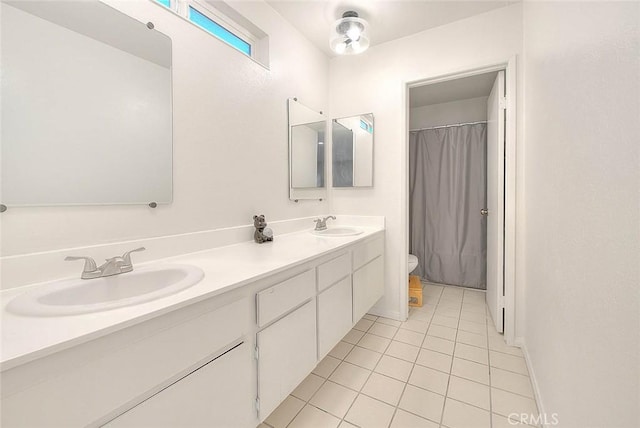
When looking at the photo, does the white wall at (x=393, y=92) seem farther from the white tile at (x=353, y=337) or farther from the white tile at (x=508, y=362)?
the white tile at (x=508, y=362)

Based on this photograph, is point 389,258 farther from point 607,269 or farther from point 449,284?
point 607,269

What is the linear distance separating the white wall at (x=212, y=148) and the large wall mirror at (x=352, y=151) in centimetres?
53

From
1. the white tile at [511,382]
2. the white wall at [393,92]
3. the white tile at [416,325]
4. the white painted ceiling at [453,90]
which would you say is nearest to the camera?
the white tile at [511,382]

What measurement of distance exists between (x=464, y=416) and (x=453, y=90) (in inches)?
118

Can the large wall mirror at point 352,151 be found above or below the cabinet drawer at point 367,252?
above

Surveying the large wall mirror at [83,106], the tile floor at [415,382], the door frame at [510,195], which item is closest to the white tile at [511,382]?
the tile floor at [415,382]

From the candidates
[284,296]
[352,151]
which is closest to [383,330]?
Result: [284,296]

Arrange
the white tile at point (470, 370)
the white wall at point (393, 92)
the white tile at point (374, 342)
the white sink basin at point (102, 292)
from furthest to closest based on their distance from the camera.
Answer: the white wall at point (393, 92), the white tile at point (374, 342), the white tile at point (470, 370), the white sink basin at point (102, 292)

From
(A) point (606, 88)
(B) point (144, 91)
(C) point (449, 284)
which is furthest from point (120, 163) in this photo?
(C) point (449, 284)

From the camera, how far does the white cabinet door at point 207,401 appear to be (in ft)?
2.32

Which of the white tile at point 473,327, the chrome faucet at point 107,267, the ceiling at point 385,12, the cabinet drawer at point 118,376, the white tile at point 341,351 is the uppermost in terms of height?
the ceiling at point 385,12

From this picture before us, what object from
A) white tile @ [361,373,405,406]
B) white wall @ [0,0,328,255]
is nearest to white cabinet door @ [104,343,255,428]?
white wall @ [0,0,328,255]

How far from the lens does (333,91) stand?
8.48ft

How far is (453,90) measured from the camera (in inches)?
115
